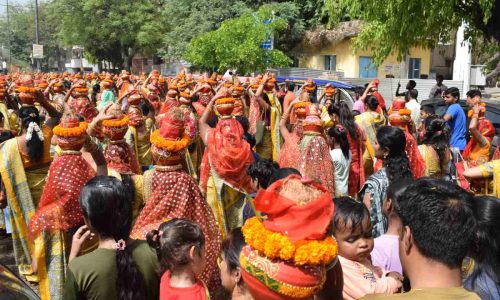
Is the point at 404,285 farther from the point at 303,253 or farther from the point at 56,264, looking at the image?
the point at 56,264

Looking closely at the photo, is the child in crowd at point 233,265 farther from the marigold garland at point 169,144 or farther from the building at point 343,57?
the building at point 343,57

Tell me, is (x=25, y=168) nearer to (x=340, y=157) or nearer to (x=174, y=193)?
(x=174, y=193)

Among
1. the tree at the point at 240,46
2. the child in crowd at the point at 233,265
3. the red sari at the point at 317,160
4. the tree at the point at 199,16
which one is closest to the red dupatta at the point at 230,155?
the red sari at the point at 317,160

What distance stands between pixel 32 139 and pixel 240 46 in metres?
14.8

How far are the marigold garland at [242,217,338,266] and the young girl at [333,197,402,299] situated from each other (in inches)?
30.5

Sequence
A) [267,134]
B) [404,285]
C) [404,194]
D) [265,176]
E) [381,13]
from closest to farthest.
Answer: [404,194], [404,285], [265,176], [267,134], [381,13]

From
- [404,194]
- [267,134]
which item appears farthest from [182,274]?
[267,134]

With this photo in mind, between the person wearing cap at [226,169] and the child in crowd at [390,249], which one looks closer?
the child in crowd at [390,249]

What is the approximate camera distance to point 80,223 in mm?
3922

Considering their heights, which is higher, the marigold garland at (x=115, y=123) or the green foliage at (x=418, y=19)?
the green foliage at (x=418, y=19)

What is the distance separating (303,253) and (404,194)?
471 mm

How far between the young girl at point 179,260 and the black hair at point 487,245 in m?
1.32

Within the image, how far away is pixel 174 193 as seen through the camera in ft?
12.2

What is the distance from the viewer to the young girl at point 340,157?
567cm
